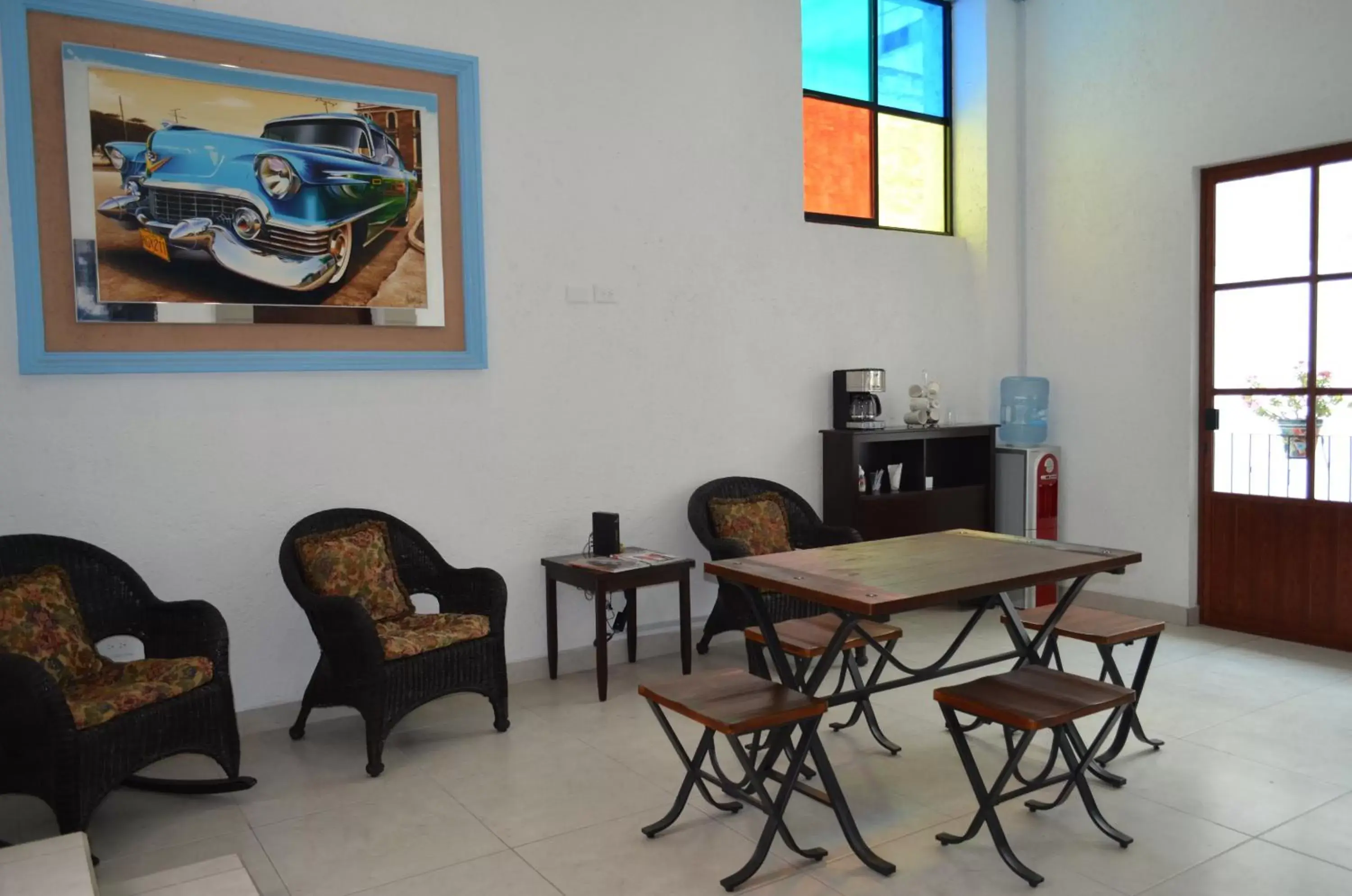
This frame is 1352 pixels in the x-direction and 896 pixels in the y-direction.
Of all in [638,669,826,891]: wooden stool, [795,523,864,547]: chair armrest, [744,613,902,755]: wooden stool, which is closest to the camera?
[638,669,826,891]: wooden stool

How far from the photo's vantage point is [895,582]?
3182mm

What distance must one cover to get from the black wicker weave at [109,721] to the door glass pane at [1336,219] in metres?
5.53

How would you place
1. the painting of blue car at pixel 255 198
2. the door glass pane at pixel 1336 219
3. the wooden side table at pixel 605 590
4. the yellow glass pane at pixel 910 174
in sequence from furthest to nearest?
the yellow glass pane at pixel 910 174, the door glass pane at pixel 1336 219, the wooden side table at pixel 605 590, the painting of blue car at pixel 255 198

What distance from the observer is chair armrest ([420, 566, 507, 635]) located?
425 centimetres

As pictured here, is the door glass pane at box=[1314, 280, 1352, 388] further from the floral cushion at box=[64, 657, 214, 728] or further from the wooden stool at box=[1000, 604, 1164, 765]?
the floral cushion at box=[64, 657, 214, 728]

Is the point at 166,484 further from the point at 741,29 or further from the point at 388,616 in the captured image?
the point at 741,29

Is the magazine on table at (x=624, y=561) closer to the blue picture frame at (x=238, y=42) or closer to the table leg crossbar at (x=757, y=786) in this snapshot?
the blue picture frame at (x=238, y=42)

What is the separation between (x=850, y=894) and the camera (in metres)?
2.84

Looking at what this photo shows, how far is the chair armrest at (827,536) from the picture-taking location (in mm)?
5340

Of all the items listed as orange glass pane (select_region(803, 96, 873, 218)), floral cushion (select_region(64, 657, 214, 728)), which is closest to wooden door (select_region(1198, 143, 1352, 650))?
orange glass pane (select_region(803, 96, 873, 218))

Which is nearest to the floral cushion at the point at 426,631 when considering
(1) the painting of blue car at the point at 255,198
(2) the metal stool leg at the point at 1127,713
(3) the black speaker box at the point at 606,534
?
(3) the black speaker box at the point at 606,534

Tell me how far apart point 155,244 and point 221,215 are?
0.29 meters

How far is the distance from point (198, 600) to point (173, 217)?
158 centimetres

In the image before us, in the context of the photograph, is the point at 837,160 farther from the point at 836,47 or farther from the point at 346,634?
the point at 346,634
